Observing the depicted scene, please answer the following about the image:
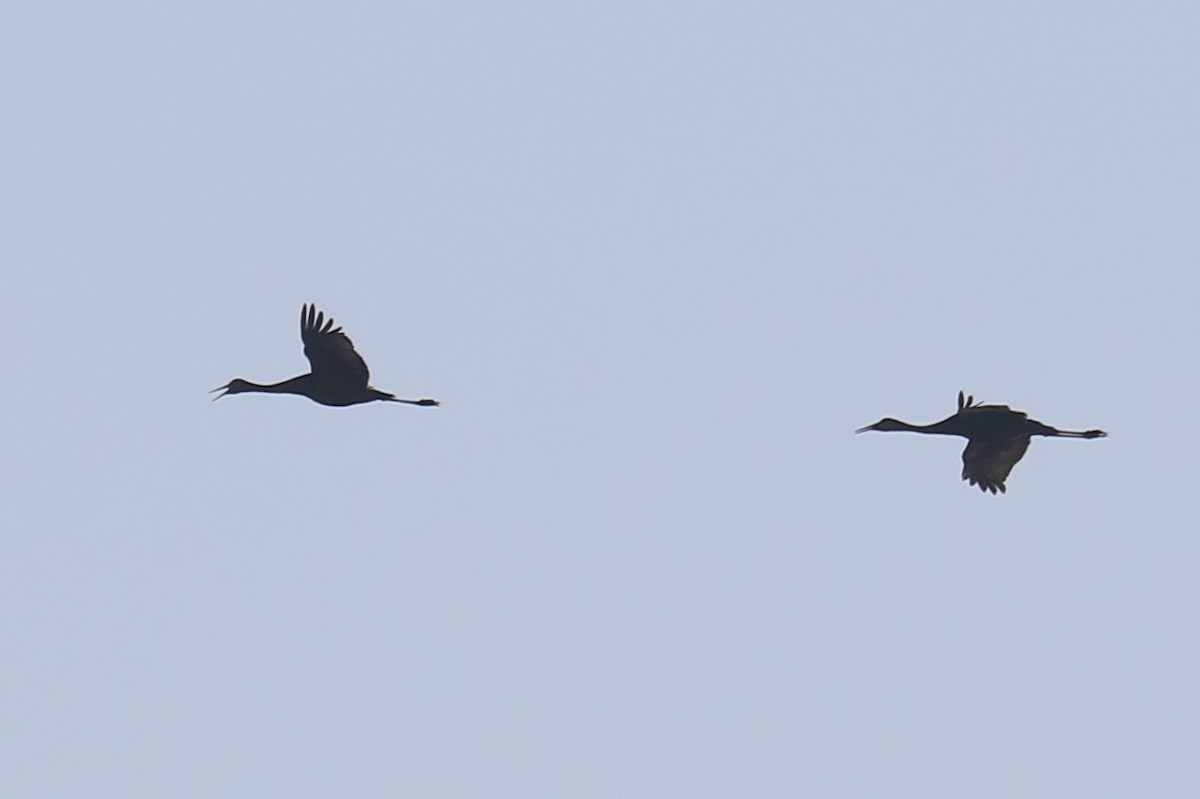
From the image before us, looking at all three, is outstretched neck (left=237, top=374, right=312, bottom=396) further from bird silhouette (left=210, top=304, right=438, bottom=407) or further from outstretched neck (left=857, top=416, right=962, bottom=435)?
outstretched neck (left=857, top=416, right=962, bottom=435)

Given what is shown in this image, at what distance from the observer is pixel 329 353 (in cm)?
4844

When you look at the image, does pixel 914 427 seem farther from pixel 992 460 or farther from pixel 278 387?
pixel 278 387

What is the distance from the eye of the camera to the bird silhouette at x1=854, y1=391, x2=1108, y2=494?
50.2 m

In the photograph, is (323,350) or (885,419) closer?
(323,350)

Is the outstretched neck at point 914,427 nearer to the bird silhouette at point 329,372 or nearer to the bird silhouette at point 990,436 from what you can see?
the bird silhouette at point 990,436

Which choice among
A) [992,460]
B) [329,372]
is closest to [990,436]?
[992,460]

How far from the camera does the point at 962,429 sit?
50594 millimetres

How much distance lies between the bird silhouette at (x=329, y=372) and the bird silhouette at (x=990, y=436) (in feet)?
27.8

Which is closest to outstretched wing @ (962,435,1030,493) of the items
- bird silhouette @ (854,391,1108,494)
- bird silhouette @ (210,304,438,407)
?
bird silhouette @ (854,391,1108,494)

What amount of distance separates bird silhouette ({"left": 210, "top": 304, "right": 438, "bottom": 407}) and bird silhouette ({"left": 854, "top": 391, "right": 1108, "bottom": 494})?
8.49m

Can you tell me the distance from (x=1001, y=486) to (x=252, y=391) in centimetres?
1176

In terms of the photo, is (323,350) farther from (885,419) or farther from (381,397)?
(885,419)

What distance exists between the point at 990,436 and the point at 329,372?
10286mm

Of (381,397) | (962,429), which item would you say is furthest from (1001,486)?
(381,397)
